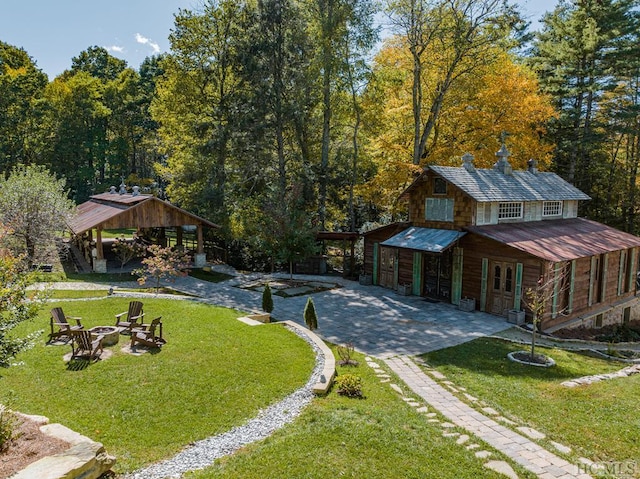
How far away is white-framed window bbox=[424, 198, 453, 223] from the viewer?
67.6 feet

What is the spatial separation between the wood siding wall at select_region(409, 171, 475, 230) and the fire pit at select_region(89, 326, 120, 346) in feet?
46.3

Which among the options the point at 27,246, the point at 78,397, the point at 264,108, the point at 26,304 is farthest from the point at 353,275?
the point at 26,304

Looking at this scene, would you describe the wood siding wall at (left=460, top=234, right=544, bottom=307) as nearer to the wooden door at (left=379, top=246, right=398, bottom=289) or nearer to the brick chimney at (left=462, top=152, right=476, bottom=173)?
the brick chimney at (left=462, top=152, right=476, bottom=173)

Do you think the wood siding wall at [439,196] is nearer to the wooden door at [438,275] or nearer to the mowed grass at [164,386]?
the wooden door at [438,275]

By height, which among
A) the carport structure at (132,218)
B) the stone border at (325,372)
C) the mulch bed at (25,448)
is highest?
the carport structure at (132,218)

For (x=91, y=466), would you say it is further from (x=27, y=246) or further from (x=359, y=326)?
(x=27, y=246)

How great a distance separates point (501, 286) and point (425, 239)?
12.1 feet

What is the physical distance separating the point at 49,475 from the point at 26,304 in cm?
237

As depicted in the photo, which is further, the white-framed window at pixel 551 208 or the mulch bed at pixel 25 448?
the white-framed window at pixel 551 208

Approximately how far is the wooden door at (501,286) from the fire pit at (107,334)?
13737 millimetres

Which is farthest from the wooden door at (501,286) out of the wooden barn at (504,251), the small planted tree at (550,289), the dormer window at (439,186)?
the dormer window at (439,186)

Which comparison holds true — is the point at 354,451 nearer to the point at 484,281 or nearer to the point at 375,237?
the point at 484,281

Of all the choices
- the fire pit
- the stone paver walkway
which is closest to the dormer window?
the stone paver walkway

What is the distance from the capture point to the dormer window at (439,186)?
68.6 feet
